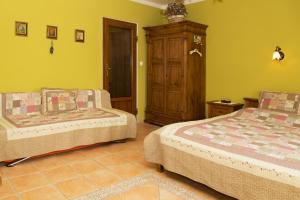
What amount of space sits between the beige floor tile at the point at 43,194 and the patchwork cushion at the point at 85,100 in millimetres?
1872

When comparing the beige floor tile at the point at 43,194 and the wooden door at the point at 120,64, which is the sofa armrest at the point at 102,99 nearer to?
the wooden door at the point at 120,64

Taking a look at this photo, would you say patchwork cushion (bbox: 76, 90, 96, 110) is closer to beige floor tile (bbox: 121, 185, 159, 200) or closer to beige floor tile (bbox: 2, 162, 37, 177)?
beige floor tile (bbox: 2, 162, 37, 177)

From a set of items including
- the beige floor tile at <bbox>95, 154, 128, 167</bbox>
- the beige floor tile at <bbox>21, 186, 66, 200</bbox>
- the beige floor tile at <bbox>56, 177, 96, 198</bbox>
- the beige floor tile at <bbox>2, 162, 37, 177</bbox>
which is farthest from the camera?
the beige floor tile at <bbox>95, 154, 128, 167</bbox>

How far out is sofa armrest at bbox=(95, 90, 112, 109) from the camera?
444 cm

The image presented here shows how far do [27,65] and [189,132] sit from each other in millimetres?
2706

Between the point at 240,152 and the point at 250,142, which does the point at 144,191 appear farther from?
the point at 250,142

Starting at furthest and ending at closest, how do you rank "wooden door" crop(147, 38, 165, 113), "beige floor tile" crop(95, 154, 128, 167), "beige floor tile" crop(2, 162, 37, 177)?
"wooden door" crop(147, 38, 165, 113) < "beige floor tile" crop(95, 154, 128, 167) < "beige floor tile" crop(2, 162, 37, 177)

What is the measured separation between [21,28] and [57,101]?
1178mm

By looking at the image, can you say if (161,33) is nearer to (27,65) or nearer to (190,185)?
(27,65)

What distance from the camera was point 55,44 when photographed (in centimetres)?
417

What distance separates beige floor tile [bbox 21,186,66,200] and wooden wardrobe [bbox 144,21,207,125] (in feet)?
9.22

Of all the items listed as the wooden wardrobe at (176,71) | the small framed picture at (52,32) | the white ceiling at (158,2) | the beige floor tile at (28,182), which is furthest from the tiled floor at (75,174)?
the white ceiling at (158,2)

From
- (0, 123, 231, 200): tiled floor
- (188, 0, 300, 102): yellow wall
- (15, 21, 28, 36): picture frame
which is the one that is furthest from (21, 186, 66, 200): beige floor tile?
(188, 0, 300, 102): yellow wall

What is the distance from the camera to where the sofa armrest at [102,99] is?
4441 mm
